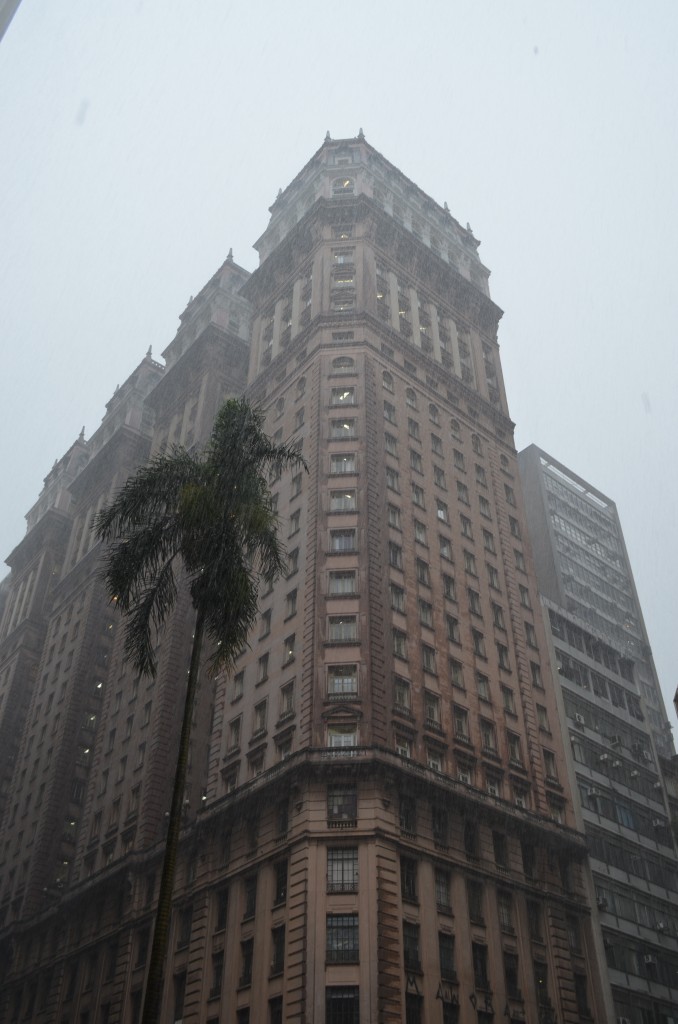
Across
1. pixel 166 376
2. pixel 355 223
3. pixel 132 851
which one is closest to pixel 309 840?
pixel 132 851

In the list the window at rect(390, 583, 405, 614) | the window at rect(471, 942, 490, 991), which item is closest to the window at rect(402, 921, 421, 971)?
the window at rect(471, 942, 490, 991)

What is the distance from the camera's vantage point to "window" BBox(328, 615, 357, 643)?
56.0 m

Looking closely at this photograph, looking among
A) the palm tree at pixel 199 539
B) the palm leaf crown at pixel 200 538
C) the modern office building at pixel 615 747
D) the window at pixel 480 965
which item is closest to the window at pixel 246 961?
the window at pixel 480 965

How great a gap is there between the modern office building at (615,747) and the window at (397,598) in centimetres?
1797

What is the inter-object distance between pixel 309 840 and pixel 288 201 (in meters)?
71.7

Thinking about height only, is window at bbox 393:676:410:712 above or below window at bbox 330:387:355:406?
below

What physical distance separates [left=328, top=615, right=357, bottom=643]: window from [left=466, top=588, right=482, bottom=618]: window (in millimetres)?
13403

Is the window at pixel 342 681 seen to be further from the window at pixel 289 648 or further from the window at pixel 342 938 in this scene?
the window at pixel 342 938

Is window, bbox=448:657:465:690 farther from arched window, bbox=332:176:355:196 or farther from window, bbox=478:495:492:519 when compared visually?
arched window, bbox=332:176:355:196

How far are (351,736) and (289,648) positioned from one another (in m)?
8.55

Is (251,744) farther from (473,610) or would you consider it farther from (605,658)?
(605,658)

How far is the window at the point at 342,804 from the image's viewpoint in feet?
159

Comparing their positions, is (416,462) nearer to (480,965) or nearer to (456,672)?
(456,672)

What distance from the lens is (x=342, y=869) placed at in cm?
4719
